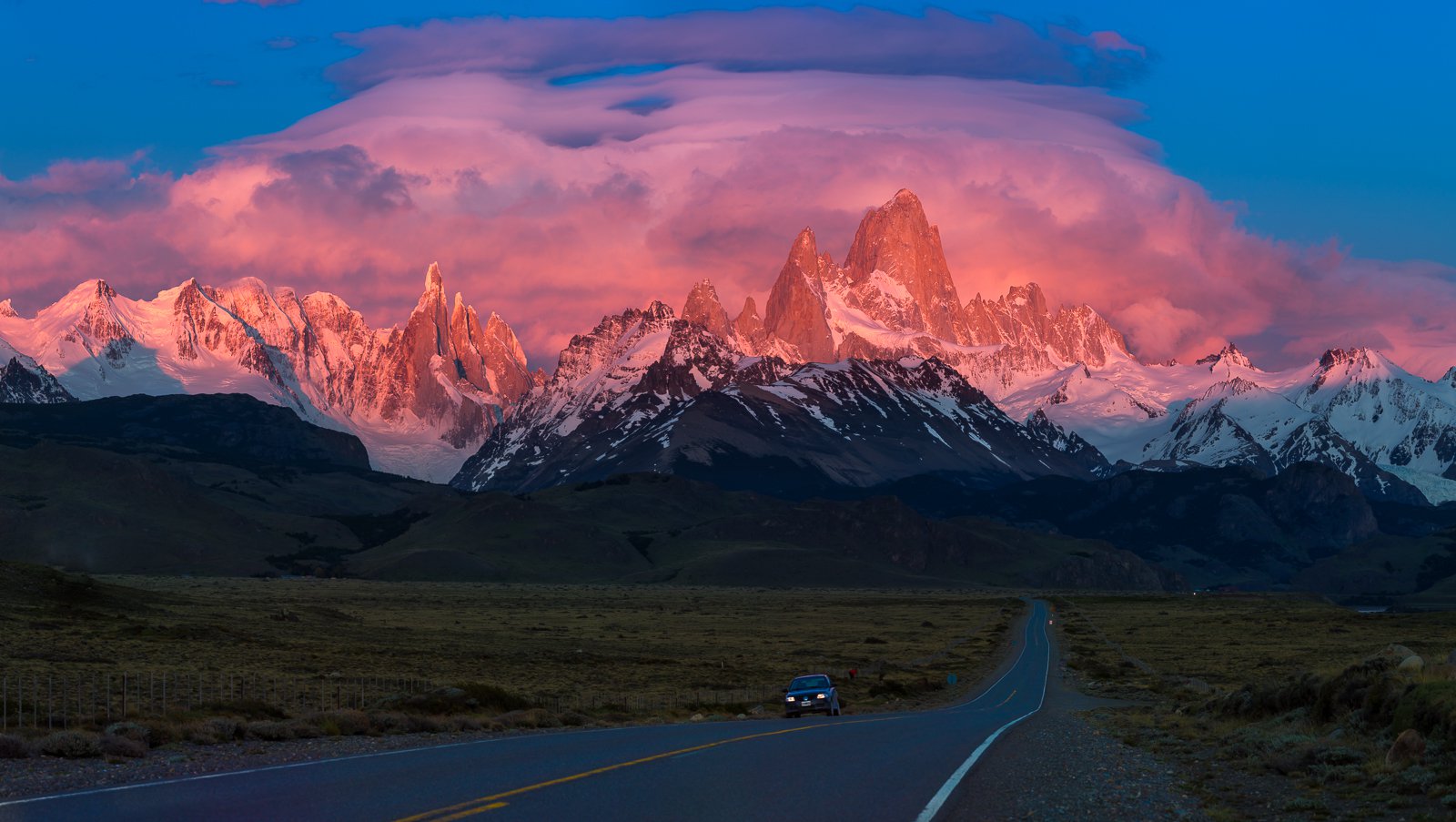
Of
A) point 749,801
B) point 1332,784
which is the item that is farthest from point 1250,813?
point 749,801

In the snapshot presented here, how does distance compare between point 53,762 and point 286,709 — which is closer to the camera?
point 53,762

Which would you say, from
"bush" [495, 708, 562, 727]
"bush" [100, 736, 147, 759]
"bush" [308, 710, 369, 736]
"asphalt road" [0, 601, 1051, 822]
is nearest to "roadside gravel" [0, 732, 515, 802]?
"bush" [100, 736, 147, 759]

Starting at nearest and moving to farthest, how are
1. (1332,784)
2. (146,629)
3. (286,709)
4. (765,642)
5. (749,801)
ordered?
(749,801) → (1332,784) → (286,709) → (146,629) → (765,642)

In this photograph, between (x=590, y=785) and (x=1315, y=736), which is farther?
(x=1315, y=736)

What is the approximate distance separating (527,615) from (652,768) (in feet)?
452

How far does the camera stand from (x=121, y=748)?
30.7 m

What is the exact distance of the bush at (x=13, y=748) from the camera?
29500 millimetres

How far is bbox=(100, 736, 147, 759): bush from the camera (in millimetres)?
30516

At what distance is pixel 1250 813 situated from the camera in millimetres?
24453

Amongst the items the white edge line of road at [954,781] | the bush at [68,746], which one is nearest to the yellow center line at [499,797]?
the white edge line of road at [954,781]

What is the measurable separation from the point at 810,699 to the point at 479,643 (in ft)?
193

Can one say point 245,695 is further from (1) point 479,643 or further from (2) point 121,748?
(1) point 479,643

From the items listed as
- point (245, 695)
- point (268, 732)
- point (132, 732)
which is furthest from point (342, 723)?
point (245, 695)

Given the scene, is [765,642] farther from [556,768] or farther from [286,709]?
[556,768]
